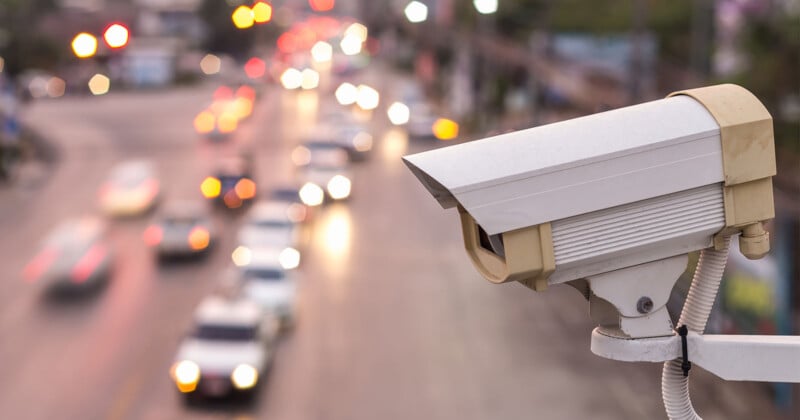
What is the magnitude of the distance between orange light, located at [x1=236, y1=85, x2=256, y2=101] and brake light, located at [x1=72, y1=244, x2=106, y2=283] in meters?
38.9

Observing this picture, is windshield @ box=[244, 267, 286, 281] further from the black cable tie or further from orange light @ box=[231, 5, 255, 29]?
the black cable tie

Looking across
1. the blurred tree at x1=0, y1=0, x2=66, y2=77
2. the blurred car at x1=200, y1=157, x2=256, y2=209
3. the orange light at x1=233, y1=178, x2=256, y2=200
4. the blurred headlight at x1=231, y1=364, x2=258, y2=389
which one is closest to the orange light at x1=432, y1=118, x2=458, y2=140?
the blurred car at x1=200, y1=157, x2=256, y2=209

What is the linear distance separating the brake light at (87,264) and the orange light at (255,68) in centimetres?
4718

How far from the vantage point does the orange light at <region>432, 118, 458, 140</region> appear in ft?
168

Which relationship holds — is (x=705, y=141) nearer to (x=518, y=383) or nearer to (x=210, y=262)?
(x=518, y=383)

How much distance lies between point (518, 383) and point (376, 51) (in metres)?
97.2

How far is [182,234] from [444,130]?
22745 millimetres

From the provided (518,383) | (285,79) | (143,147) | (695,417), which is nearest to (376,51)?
(285,79)

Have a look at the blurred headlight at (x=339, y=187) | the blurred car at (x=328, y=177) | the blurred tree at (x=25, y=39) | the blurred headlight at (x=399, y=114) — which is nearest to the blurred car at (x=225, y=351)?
the blurred car at (x=328, y=177)

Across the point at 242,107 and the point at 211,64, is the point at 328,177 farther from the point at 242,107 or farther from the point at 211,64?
the point at 211,64

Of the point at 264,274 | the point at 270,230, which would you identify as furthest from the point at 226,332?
the point at 270,230

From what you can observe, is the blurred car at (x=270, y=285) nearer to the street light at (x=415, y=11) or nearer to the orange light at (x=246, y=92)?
the street light at (x=415, y=11)

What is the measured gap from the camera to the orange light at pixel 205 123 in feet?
180

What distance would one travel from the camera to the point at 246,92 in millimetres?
68188
